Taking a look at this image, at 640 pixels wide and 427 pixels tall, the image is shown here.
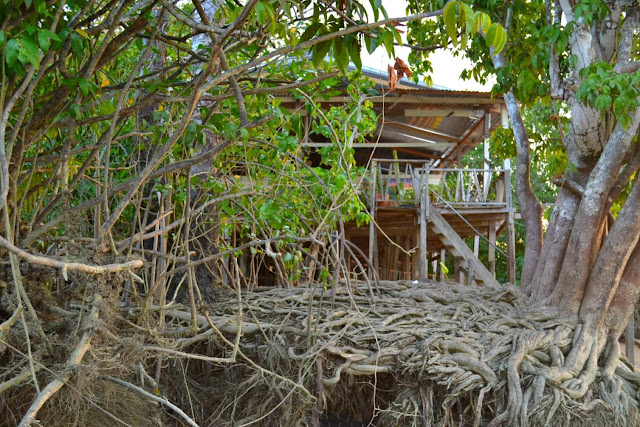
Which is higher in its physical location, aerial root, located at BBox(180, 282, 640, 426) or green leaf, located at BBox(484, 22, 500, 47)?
green leaf, located at BBox(484, 22, 500, 47)

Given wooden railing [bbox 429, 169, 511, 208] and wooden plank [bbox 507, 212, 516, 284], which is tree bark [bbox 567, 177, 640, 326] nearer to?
wooden plank [bbox 507, 212, 516, 284]

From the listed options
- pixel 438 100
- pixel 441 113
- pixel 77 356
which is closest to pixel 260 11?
pixel 77 356

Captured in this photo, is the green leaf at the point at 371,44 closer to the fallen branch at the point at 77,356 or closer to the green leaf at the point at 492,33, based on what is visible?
the green leaf at the point at 492,33

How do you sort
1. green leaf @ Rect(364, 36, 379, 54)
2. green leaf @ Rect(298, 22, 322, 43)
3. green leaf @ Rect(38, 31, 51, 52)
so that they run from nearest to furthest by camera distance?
green leaf @ Rect(38, 31, 51, 52), green leaf @ Rect(298, 22, 322, 43), green leaf @ Rect(364, 36, 379, 54)

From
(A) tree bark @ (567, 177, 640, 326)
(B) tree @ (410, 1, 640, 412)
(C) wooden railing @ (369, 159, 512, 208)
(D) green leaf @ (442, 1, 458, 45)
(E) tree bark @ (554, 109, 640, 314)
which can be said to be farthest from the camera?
(C) wooden railing @ (369, 159, 512, 208)

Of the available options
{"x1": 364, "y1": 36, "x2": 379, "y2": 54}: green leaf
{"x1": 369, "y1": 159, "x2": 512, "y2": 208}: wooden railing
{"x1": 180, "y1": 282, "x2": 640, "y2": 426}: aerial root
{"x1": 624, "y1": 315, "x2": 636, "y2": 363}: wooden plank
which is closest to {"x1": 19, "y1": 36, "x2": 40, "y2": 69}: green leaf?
{"x1": 364, "y1": 36, "x2": 379, "y2": 54}: green leaf

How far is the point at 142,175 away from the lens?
2.98 m

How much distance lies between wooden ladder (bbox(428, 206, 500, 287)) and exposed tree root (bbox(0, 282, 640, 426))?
3329 millimetres

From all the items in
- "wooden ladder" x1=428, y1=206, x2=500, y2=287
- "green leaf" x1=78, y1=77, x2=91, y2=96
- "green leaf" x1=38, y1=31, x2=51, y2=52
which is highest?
"green leaf" x1=38, y1=31, x2=51, y2=52

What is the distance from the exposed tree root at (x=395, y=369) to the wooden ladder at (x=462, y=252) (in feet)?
10.9

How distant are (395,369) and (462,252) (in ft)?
16.7

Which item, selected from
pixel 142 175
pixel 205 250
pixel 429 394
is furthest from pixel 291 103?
pixel 142 175

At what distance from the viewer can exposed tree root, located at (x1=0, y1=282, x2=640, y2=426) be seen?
15.5ft

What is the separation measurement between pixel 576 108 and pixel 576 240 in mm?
1148
